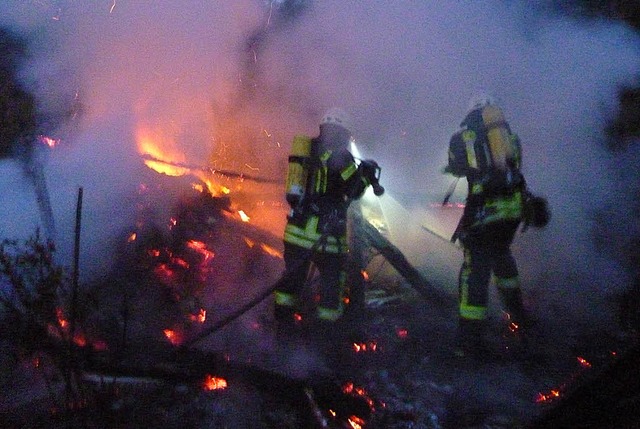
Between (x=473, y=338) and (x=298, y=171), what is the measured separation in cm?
184

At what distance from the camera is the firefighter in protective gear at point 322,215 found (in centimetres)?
382

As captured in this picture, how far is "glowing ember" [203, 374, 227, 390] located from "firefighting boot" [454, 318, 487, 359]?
175cm

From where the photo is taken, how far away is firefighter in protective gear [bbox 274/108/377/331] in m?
3.82

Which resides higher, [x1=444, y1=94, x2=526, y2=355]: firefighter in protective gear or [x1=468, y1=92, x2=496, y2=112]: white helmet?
[x1=468, y1=92, x2=496, y2=112]: white helmet

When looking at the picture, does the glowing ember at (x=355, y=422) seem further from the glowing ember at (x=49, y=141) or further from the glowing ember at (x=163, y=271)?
the glowing ember at (x=49, y=141)

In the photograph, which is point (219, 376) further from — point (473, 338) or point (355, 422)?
point (473, 338)

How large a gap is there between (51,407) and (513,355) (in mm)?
3072

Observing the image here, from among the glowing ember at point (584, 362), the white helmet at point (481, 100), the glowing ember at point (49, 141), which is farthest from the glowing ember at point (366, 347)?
the glowing ember at point (49, 141)

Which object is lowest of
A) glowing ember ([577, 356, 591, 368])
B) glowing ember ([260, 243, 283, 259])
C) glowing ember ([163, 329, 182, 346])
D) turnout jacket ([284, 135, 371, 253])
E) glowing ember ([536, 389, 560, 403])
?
glowing ember ([163, 329, 182, 346])

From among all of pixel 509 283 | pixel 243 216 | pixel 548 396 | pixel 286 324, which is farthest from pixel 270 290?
pixel 243 216

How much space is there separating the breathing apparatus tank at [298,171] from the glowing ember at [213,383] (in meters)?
1.48

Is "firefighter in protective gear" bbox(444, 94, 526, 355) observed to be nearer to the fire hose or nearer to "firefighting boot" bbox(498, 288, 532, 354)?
"firefighting boot" bbox(498, 288, 532, 354)

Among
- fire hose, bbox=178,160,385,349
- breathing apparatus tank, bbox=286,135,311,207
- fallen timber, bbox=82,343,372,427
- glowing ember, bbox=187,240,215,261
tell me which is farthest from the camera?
glowing ember, bbox=187,240,215,261

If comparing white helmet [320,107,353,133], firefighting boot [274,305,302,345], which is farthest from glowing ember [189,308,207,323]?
white helmet [320,107,353,133]
